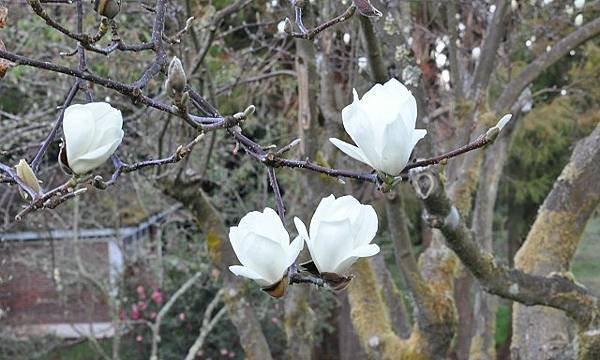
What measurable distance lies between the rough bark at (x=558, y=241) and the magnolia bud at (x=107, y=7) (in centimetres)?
178

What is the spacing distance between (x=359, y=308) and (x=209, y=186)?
366 centimetres

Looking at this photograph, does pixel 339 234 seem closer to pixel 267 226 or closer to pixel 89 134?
pixel 267 226

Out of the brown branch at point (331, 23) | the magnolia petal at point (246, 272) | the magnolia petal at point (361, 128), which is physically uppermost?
the brown branch at point (331, 23)

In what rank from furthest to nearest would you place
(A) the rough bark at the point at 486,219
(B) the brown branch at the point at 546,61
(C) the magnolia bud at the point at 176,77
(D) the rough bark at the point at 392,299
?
(A) the rough bark at the point at 486,219
(D) the rough bark at the point at 392,299
(B) the brown branch at the point at 546,61
(C) the magnolia bud at the point at 176,77

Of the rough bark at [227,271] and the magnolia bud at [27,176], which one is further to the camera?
the rough bark at [227,271]

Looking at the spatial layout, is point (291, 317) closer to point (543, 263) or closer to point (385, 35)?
point (543, 263)

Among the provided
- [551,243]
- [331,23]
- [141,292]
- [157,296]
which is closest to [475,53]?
[551,243]

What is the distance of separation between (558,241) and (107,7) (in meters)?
1.92

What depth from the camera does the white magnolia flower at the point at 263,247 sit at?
0.65m

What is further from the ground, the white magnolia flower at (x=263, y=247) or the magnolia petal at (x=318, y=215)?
the magnolia petal at (x=318, y=215)

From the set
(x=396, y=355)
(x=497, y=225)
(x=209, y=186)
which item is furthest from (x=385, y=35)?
(x=497, y=225)

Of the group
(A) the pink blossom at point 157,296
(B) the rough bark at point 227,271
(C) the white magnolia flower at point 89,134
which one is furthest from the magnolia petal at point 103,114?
(A) the pink blossom at point 157,296

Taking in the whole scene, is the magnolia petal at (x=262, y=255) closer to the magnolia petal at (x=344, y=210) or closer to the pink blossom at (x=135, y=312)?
the magnolia petal at (x=344, y=210)

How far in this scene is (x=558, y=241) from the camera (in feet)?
7.59
